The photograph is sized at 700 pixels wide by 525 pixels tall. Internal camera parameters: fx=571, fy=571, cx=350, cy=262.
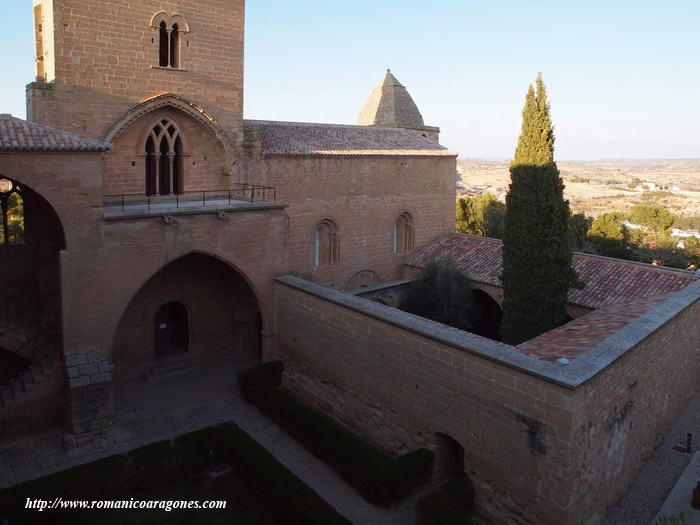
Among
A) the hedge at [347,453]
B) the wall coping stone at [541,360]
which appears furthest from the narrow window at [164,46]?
the hedge at [347,453]

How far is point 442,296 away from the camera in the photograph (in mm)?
17219

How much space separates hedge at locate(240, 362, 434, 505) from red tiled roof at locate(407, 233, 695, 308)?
24.6 ft

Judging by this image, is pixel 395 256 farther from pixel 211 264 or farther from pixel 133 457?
pixel 133 457

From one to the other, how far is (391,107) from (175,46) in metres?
11.6

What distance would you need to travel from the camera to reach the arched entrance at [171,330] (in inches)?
624

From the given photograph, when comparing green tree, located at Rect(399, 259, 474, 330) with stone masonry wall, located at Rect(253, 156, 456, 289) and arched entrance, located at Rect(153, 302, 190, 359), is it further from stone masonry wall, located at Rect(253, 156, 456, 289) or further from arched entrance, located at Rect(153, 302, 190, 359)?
arched entrance, located at Rect(153, 302, 190, 359)

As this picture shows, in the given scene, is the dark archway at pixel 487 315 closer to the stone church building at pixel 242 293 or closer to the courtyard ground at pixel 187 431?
the stone church building at pixel 242 293

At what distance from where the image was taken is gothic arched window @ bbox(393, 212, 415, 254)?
2081 cm

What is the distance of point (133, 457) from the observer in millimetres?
10703

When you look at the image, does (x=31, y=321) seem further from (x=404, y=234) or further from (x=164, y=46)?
(x=404, y=234)

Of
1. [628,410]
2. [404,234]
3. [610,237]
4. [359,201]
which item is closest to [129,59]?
[359,201]

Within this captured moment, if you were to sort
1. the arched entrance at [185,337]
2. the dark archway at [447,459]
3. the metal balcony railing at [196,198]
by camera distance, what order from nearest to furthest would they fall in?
1. the dark archway at [447,459]
2. the metal balcony railing at [196,198]
3. the arched entrance at [185,337]

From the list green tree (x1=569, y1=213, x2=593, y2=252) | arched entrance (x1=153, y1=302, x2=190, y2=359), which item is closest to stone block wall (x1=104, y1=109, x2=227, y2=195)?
arched entrance (x1=153, y1=302, x2=190, y2=359)

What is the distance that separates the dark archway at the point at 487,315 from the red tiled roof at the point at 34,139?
12272 millimetres
